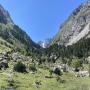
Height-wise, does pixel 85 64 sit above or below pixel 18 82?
above

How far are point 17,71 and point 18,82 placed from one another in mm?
26594

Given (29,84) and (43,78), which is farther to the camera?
(43,78)

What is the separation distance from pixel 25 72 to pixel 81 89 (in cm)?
4292

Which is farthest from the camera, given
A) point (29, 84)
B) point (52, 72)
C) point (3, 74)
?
point (52, 72)

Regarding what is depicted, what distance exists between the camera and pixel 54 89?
327 feet

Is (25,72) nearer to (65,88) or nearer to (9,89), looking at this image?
(65,88)

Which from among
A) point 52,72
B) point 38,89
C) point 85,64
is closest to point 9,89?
point 38,89

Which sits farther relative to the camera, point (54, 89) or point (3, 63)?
point (3, 63)

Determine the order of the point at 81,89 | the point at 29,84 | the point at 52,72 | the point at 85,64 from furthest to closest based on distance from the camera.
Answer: the point at 85,64 < the point at 52,72 < the point at 29,84 < the point at 81,89

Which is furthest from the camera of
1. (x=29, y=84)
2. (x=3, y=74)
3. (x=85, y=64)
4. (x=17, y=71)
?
(x=85, y=64)

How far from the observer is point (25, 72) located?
135125mm

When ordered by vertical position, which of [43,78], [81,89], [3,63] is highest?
[3,63]

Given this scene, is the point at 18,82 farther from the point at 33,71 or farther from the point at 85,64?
the point at 85,64

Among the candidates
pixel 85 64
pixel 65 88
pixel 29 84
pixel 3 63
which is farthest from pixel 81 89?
pixel 85 64
